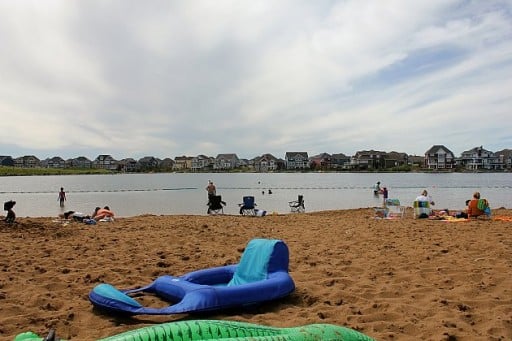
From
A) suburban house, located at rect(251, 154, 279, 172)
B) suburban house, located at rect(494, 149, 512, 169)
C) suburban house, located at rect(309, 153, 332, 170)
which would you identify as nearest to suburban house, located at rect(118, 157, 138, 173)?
suburban house, located at rect(251, 154, 279, 172)

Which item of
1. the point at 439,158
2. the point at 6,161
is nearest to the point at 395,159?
the point at 439,158

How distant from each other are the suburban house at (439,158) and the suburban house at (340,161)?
3233cm

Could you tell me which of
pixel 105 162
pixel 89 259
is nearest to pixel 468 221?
Answer: pixel 89 259

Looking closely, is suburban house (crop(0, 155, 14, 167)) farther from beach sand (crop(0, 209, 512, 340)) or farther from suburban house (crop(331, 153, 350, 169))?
beach sand (crop(0, 209, 512, 340))

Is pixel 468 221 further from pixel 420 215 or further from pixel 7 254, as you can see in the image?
pixel 7 254

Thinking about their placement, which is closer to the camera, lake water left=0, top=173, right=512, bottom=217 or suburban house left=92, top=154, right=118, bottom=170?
lake water left=0, top=173, right=512, bottom=217

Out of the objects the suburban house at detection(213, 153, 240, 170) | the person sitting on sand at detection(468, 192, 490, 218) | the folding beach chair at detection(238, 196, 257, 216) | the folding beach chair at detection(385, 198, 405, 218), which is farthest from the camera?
the suburban house at detection(213, 153, 240, 170)

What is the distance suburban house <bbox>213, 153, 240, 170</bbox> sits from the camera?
192m

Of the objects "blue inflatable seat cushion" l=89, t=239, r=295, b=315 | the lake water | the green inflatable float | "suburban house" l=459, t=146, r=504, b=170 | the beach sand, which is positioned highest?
"suburban house" l=459, t=146, r=504, b=170

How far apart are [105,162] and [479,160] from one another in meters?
153

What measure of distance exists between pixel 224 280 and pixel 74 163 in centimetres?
21010

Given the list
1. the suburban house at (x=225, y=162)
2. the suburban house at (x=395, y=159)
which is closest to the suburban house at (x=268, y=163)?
the suburban house at (x=225, y=162)

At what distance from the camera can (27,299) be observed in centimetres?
568

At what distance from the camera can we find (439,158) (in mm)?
146750
